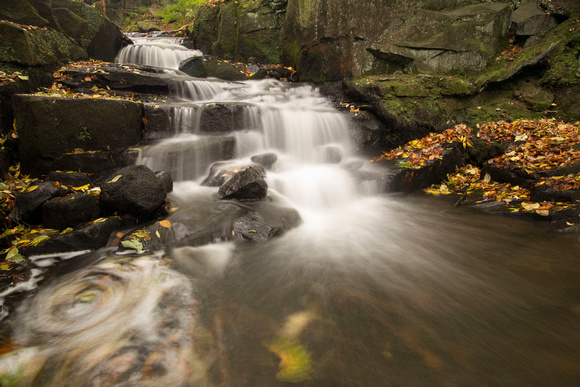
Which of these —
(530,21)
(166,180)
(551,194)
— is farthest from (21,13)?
(530,21)

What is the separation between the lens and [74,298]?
9.00 ft

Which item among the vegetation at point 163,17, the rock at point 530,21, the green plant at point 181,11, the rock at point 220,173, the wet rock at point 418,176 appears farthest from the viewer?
the vegetation at point 163,17

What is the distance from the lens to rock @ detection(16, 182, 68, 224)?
3.67 metres

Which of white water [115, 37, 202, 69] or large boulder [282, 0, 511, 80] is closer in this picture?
large boulder [282, 0, 511, 80]

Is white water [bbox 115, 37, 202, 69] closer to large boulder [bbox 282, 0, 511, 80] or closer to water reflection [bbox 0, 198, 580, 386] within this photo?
large boulder [bbox 282, 0, 511, 80]

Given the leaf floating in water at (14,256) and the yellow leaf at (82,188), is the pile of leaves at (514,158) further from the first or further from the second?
the leaf floating in water at (14,256)

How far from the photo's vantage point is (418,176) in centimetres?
604

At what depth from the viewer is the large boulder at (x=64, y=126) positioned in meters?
4.58

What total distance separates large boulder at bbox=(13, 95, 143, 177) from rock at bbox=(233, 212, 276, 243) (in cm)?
325

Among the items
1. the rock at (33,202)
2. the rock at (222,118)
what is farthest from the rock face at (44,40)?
the rock at (222,118)

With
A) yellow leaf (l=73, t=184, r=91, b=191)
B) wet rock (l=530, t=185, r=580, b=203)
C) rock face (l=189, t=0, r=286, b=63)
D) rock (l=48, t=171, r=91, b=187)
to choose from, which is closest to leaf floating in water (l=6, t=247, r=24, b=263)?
yellow leaf (l=73, t=184, r=91, b=191)

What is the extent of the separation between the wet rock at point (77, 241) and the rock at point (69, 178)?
1211mm

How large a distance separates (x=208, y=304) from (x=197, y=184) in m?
3.35

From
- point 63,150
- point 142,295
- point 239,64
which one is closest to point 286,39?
point 239,64
